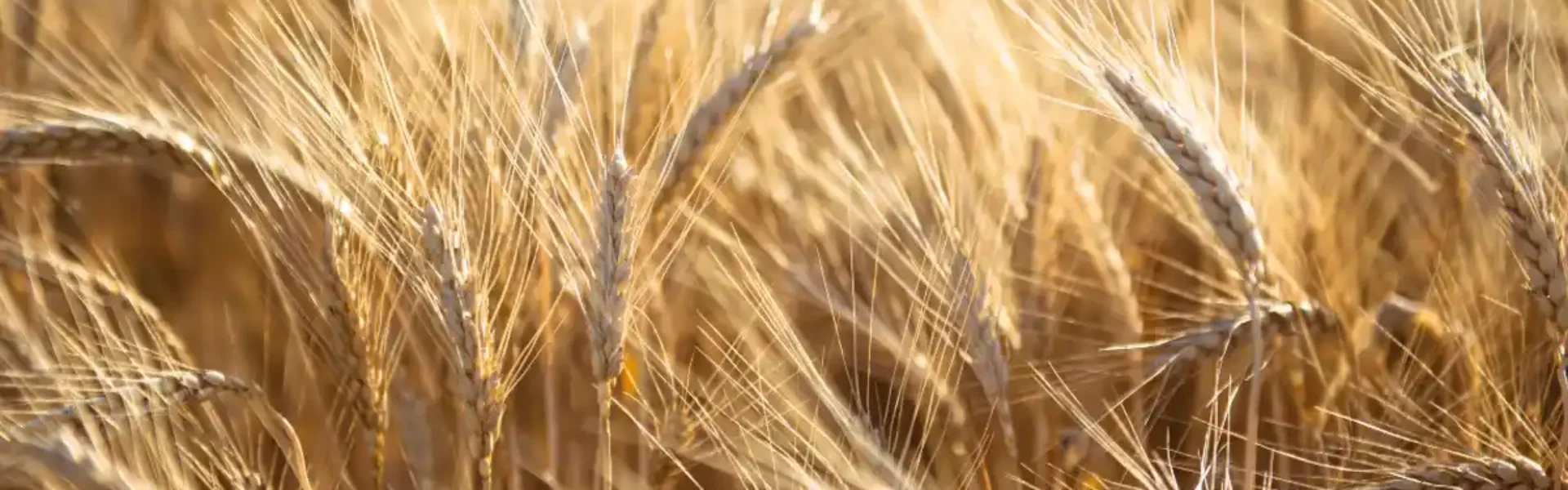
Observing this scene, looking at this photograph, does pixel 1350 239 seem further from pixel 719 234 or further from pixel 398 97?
pixel 398 97

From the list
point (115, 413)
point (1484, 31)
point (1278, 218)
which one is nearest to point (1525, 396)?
point (1278, 218)

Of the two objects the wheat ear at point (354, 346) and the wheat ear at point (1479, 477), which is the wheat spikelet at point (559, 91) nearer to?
the wheat ear at point (354, 346)

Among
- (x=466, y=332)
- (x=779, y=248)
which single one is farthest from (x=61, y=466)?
(x=779, y=248)

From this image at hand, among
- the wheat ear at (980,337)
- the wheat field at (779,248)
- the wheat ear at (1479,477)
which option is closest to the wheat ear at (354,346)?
the wheat field at (779,248)

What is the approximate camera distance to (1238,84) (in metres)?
1.17

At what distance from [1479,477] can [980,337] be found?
350mm

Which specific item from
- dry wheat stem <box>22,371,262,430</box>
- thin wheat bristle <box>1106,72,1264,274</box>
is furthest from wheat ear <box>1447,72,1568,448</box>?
dry wheat stem <box>22,371,262,430</box>

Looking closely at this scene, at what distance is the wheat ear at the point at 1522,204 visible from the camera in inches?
26.1

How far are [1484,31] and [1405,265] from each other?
0.24m

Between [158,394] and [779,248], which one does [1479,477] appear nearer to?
[779,248]

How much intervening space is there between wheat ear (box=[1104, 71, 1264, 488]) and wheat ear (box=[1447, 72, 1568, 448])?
16cm

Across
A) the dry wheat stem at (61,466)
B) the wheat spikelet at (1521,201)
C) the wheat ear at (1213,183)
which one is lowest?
the wheat spikelet at (1521,201)

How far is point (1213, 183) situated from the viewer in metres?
0.69

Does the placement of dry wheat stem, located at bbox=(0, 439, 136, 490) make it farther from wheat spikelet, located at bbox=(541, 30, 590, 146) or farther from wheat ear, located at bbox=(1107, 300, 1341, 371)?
wheat ear, located at bbox=(1107, 300, 1341, 371)
